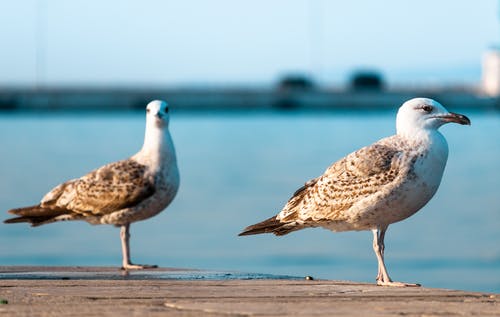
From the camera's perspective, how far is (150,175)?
33.3ft

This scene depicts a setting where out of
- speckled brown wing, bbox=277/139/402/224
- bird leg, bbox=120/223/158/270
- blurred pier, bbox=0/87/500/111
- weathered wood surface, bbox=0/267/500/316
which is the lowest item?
weathered wood surface, bbox=0/267/500/316

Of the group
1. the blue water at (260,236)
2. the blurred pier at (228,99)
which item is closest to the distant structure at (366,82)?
the blurred pier at (228,99)

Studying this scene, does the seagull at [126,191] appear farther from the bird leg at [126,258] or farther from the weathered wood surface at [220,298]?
the weathered wood surface at [220,298]

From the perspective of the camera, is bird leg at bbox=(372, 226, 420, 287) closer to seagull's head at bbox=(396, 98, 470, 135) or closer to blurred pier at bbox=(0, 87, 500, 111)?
seagull's head at bbox=(396, 98, 470, 135)

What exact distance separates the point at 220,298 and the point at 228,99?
150m

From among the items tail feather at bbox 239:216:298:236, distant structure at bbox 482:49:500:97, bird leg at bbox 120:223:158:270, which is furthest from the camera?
distant structure at bbox 482:49:500:97

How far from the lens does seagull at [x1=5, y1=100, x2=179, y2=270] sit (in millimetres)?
10102

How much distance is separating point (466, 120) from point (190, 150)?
5794cm

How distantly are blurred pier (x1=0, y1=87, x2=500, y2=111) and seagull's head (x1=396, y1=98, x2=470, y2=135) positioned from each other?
445 ft

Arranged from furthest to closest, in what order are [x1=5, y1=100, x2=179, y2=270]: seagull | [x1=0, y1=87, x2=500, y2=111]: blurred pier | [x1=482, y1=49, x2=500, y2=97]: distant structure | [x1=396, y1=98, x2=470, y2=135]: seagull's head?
[x1=482, y1=49, x2=500, y2=97]: distant structure < [x1=0, y1=87, x2=500, y2=111]: blurred pier < [x1=5, y1=100, x2=179, y2=270]: seagull < [x1=396, y1=98, x2=470, y2=135]: seagull's head

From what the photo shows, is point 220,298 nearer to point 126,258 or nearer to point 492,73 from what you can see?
point 126,258

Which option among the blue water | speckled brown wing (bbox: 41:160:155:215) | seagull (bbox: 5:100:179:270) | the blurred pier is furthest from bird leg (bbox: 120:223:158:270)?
the blurred pier

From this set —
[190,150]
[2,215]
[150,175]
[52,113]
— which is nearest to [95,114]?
[52,113]

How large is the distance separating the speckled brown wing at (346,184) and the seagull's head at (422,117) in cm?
16
